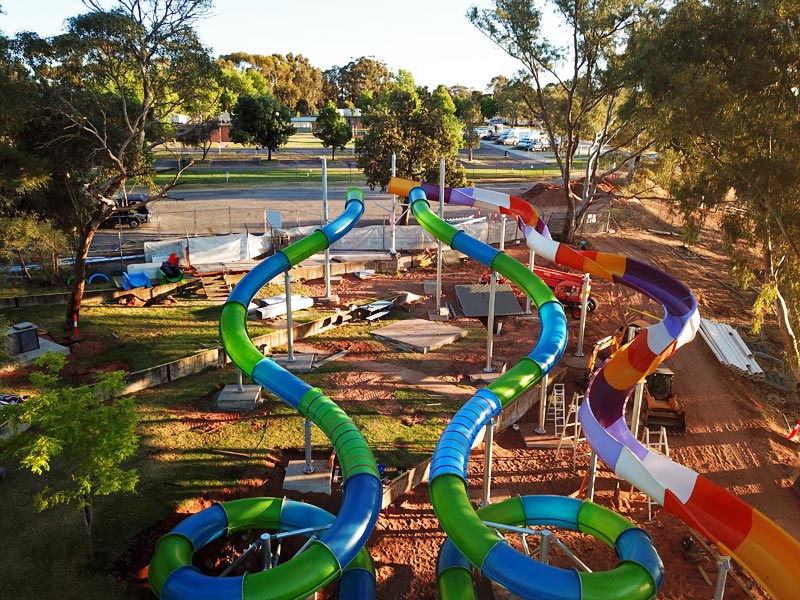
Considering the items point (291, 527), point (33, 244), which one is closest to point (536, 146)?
point (33, 244)

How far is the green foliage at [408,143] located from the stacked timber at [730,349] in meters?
22.9

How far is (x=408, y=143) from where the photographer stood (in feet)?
144

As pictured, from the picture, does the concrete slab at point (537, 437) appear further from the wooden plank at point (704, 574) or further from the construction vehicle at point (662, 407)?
the wooden plank at point (704, 574)

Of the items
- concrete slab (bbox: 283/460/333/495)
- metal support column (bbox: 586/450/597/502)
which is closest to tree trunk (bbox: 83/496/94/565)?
concrete slab (bbox: 283/460/333/495)

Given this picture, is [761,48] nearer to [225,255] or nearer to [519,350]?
[519,350]

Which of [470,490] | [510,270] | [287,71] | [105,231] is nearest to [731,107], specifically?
[510,270]

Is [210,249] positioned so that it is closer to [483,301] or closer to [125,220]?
[125,220]

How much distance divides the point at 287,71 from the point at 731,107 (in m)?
128

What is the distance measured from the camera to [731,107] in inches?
801

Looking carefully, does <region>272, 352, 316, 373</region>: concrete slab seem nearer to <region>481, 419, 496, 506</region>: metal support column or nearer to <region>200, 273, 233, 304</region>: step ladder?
<region>200, 273, 233, 304</region>: step ladder

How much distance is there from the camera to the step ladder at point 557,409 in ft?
63.2

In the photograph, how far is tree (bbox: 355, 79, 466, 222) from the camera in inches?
1711

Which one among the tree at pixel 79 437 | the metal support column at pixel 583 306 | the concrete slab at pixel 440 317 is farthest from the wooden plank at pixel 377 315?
the tree at pixel 79 437

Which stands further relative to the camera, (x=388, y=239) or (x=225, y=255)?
(x=388, y=239)
